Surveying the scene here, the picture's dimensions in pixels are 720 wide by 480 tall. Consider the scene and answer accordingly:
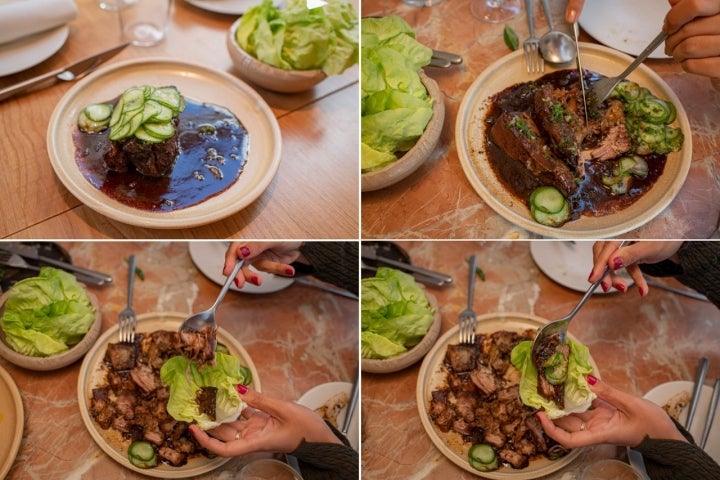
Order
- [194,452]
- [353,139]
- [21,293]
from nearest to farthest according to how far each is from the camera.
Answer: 1. [194,452]
2. [21,293]
3. [353,139]

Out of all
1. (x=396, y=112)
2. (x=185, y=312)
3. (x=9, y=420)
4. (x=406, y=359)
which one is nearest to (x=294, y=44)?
(x=396, y=112)

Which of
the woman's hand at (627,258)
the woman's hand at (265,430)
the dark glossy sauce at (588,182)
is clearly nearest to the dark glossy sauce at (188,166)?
the woman's hand at (265,430)

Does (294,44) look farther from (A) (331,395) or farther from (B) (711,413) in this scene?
(B) (711,413)

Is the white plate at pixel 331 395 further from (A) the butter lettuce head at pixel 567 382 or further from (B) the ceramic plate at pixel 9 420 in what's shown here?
(B) the ceramic plate at pixel 9 420

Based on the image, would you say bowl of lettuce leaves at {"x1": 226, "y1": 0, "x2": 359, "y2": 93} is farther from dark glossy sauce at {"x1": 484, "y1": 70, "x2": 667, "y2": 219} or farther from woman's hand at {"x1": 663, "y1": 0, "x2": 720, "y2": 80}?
woman's hand at {"x1": 663, "y1": 0, "x2": 720, "y2": 80}

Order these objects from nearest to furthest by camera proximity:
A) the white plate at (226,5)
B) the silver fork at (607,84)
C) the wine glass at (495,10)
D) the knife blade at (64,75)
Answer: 1. the silver fork at (607,84)
2. the knife blade at (64,75)
3. the wine glass at (495,10)
4. the white plate at (226,5)

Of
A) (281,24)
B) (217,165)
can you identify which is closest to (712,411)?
(217,165)

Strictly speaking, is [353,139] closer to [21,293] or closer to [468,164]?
[468,164]
